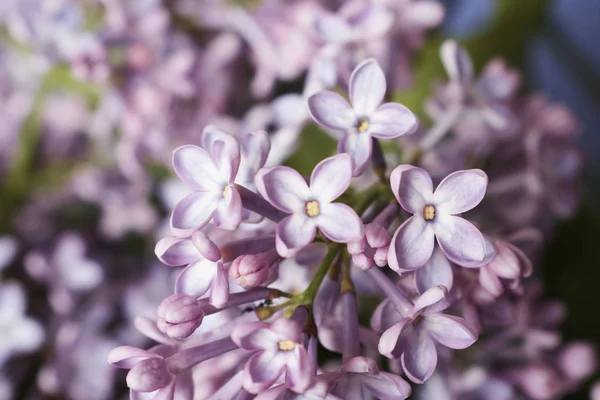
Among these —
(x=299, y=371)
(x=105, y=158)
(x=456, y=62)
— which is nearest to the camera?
(x=299, y=371)

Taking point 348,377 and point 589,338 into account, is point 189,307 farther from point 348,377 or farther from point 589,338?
point 589,338

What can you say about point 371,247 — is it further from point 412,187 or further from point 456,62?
point 456,62

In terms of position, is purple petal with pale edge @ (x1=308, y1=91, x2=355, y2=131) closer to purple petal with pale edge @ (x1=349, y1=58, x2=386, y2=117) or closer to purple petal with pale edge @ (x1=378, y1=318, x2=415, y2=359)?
purple petal with pale edge @ (x1=349, y1=58, x2=386, y2=117)

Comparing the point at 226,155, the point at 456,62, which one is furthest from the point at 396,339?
the point at 456,62

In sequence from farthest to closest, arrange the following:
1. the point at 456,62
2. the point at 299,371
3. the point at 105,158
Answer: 1. the point at 105,158
2. the point at 456,62
3. the point at 299,371

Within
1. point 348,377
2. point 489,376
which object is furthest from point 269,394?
point 489,376

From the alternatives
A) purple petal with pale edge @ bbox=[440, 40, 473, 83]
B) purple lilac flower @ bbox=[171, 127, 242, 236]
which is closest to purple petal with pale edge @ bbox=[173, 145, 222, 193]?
purple lilac flower @ bbox=[171, 127, 242, 236]
